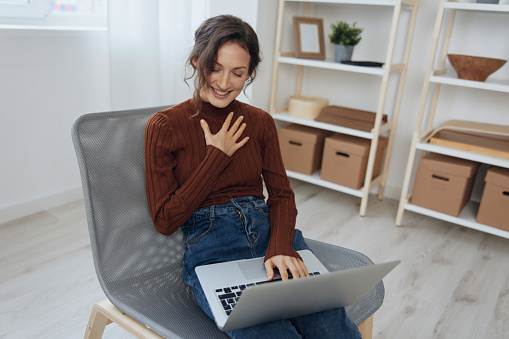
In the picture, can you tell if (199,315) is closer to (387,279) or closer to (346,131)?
(387,279)

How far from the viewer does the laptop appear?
2.46 ft

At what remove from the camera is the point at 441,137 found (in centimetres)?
229

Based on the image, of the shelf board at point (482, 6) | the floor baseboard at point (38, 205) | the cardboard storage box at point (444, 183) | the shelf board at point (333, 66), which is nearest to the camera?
the shelf board at point (482, 6)

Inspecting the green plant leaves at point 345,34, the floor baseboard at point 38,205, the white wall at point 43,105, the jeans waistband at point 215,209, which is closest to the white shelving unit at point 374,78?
the green plant leaves at point 345,34

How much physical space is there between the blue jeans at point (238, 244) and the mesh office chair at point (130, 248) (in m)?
0.05

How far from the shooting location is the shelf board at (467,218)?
2.16 meters

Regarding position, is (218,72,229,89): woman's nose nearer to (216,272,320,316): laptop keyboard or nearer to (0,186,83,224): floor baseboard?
(216,272,320,316): laptop keyboard

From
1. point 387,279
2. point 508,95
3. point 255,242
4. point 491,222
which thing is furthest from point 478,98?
point 255,242

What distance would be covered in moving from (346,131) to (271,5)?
83 centimetres

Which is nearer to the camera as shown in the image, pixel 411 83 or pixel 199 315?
pixel 199 315

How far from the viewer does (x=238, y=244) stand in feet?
3.51

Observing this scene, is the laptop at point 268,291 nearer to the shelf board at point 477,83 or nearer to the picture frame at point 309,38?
the shelf board at point 477,83

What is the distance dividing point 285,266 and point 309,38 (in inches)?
75.7

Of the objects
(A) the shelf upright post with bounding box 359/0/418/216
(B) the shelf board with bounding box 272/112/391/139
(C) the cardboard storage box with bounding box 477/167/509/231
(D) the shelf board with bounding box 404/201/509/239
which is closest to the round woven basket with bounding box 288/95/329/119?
(B) the shelf board with bounding box 272/112/391/139
